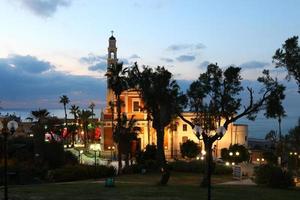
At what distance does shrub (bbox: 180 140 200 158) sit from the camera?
3280 inches

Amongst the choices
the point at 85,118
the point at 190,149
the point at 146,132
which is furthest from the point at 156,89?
the point at 85,118

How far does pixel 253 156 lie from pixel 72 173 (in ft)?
172

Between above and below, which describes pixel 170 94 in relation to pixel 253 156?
above

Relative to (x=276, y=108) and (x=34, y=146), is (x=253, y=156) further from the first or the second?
(x=276, y=108)

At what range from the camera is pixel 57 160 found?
5141 cm

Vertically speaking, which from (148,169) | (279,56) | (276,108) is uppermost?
(279,56)

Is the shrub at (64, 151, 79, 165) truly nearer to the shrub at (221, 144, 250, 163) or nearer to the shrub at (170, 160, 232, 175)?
the shrub at (170, 160, 232, 175)

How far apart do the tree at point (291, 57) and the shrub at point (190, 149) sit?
51341mm

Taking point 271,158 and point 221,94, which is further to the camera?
point 271,158

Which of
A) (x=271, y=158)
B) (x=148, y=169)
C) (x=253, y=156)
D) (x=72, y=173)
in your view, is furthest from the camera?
(x=253, y=156)

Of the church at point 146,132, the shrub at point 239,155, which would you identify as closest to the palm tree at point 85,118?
the church at point 146,132

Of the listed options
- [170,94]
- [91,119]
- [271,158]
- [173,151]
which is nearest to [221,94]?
[170,94]

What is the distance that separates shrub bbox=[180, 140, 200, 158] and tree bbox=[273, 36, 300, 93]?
5134cm

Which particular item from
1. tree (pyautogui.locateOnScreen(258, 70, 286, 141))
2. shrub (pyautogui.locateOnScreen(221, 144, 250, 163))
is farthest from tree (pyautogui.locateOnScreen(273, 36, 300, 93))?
shrub (pyautogui.locateOnScreen(221, 144, 250, 163))
